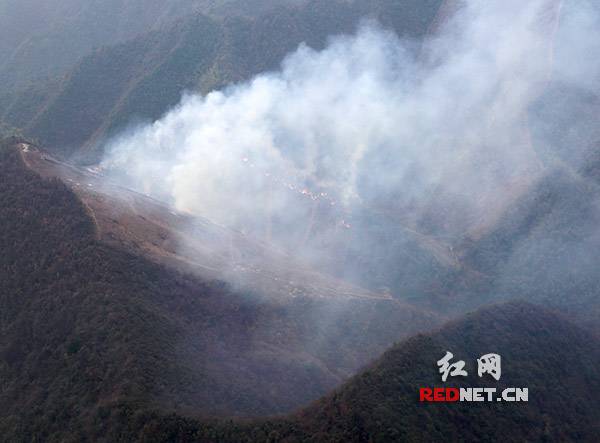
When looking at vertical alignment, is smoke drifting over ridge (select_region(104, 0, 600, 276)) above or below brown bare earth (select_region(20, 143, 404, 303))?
above

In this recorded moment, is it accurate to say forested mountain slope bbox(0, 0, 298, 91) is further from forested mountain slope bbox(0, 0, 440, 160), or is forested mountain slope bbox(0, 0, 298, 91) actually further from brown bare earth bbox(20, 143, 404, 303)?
brown bare earth bbox(20, 143, 404, 303)

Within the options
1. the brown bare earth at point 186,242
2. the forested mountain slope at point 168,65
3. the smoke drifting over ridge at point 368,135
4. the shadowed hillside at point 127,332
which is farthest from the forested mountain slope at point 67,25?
the shadowed hillside at point 127,332

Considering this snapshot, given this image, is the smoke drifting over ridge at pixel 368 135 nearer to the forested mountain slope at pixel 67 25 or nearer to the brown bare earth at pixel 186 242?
the brown bare earth at pixel 186 242

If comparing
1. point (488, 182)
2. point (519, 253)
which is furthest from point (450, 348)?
point (488, 182)

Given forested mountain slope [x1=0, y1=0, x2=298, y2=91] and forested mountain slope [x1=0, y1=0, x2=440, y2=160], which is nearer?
forested mountain slope [x1=0, y1=0, x2=440, y2=160]

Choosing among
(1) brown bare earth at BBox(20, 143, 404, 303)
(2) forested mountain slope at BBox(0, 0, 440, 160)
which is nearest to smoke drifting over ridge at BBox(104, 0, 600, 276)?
(2) forested mountain slope at BBox(0, 0, 440, 160)

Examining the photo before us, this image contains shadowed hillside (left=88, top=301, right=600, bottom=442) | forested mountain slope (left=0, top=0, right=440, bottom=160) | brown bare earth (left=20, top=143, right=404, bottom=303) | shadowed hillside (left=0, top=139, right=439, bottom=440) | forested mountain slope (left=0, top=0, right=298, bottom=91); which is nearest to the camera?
shadowed hillside (left=88, top=301, right=600, bottom=442)

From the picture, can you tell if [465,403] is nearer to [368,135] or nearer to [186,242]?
[186,242]

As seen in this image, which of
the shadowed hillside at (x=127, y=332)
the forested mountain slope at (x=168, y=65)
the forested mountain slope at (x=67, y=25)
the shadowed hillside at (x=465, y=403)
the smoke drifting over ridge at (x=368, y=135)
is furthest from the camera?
the forested mountain slope at (x=67, y=25)
